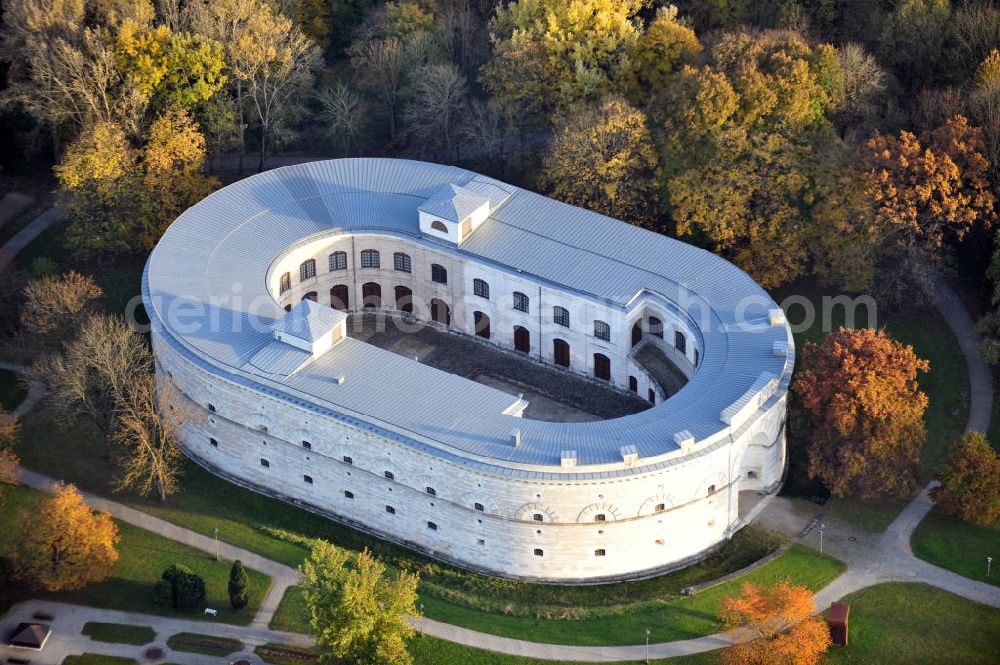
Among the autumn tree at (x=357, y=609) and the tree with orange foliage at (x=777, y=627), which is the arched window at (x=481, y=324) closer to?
the autumn tree at (x=357, y=609)

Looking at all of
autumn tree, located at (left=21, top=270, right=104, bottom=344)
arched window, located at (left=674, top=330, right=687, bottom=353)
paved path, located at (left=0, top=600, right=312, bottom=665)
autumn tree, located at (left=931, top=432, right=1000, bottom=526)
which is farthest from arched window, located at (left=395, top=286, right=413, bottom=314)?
autumn tree, located at (left=931, top=432, right=1000, bottom=526)

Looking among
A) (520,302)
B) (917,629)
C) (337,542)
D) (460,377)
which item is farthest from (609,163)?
(917,629)

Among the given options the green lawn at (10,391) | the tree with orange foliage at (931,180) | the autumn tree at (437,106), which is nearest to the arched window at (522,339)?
the autumn tree at (437,106)

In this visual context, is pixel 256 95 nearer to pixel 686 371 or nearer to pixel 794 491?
pixel 686 371

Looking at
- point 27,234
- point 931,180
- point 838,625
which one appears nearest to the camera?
point 838,625

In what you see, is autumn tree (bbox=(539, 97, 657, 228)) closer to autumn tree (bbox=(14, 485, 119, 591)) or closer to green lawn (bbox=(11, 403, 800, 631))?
green lawn (bbox=(11, 403, 800, 631))

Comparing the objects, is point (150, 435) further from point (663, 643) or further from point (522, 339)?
point (663, 643)
